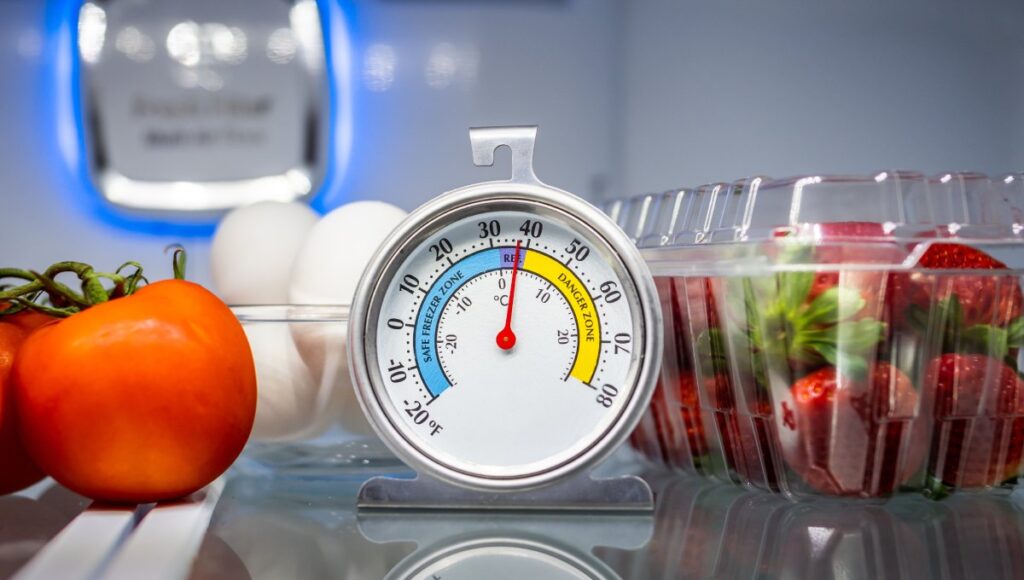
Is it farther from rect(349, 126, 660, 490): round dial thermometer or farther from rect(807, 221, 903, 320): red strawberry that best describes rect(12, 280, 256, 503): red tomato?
rect(807, 221, 903, 320): red strawberry

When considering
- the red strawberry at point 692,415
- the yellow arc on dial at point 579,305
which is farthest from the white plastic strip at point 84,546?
the red strawberry at point 692,415

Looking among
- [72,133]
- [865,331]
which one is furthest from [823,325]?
[72,133]

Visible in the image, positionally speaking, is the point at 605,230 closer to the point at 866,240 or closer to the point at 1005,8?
the point at 866,240

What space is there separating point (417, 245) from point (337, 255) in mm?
154

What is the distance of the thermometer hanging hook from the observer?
760 mm

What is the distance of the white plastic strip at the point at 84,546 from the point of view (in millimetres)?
584

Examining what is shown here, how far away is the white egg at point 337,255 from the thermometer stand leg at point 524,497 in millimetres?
204

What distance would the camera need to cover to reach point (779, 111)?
53.9 inches

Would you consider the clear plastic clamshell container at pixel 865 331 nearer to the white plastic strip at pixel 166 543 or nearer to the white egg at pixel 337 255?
the white egg at pixel 337 255

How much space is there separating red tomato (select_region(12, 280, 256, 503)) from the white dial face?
142 millimetres

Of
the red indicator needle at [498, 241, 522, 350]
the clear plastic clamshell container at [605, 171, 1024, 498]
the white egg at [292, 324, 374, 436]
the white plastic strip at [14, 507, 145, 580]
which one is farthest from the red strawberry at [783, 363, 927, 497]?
the white plastic strip at [14, 507, 145, 580]

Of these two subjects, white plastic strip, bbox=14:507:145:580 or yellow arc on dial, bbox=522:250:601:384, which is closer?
white plastic strip, bbox=14:507:145:580

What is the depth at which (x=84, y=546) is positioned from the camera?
25.4 inches

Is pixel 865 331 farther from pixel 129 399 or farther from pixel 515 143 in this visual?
pixel 129 399
